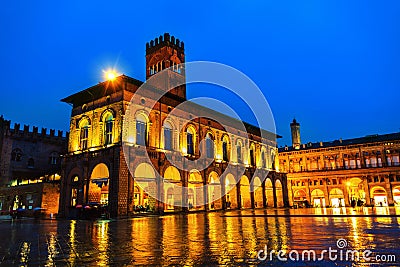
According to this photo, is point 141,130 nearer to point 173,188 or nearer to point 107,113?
point 107,113

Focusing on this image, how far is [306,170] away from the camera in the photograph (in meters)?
64.0

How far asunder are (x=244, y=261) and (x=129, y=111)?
75.9ft

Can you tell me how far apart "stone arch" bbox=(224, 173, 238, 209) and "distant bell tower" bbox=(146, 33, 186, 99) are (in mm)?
12454

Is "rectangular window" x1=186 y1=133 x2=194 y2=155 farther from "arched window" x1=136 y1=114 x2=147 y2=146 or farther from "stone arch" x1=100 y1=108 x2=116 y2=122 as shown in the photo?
"stone arch" x1=100 y1=108 x2=116 y2=122

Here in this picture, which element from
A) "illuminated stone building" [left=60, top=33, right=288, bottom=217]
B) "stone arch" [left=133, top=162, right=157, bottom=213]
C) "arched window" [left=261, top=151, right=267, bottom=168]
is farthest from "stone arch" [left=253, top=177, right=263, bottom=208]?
"stone arch" [left=133, top=162, right=157, bottom=213]

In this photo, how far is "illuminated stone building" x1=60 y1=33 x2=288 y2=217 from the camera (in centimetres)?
2612

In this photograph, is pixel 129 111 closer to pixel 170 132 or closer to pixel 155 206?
pixel 170 132

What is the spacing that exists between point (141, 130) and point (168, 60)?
1567cm

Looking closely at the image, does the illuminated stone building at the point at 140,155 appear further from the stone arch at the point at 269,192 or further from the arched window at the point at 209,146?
the stone arch at the point at 269,192

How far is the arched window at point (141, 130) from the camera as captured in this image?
27719 millimetres

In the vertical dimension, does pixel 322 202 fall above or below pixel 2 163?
below

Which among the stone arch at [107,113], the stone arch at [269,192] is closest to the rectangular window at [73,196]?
the stone arch at [107,113]

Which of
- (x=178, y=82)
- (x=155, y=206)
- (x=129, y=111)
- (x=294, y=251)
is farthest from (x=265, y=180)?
(x=294, y=251)

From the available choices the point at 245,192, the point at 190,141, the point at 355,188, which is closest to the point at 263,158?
the point at 245,192
